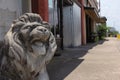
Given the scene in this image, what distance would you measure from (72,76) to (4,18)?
253cm

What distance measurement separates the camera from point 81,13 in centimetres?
3212

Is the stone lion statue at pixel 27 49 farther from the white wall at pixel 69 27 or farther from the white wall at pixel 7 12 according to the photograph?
the white wall at pixel 69 27

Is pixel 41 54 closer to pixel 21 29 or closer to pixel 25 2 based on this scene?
pixel 21 29

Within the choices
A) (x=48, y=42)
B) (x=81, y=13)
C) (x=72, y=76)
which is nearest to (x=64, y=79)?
(x=72, y=76)

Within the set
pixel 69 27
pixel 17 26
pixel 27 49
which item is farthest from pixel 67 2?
pixel 27 49

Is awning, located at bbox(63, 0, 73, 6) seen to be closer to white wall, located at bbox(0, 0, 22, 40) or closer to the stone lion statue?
white wall, located at bbox(0, 0, 22, 40)

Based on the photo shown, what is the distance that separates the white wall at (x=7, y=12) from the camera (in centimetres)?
967

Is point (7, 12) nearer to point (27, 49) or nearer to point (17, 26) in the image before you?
point (17, 26)

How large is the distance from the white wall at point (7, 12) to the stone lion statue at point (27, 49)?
530 centimetres

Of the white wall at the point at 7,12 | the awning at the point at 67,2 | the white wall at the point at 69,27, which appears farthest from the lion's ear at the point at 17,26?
the white wall at the point at 69,27

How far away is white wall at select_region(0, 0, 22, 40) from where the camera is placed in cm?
967

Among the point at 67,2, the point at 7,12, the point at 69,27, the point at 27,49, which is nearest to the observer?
the point at 27,49

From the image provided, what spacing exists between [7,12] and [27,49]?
20.8 feet

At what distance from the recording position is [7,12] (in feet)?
33.3
